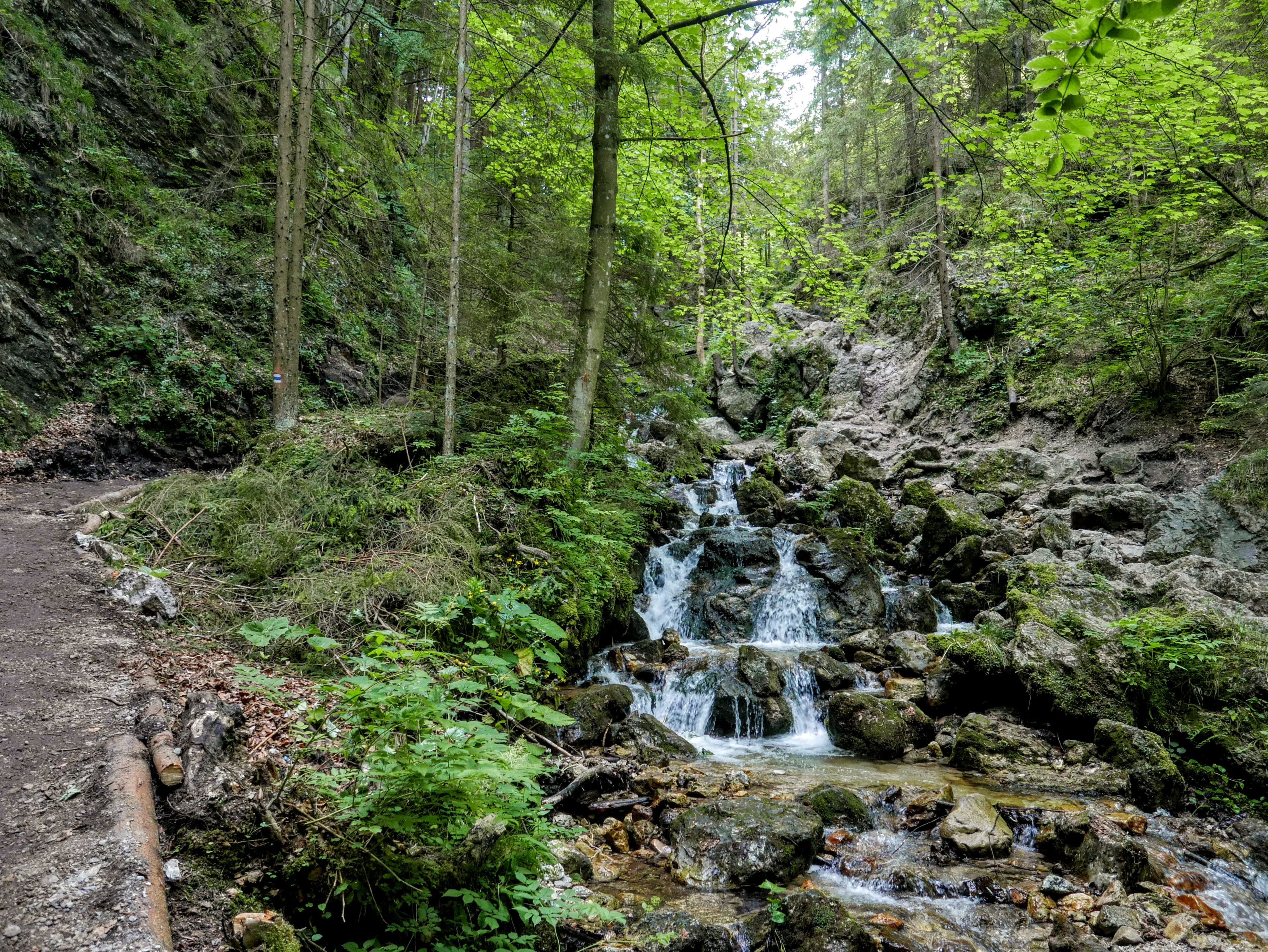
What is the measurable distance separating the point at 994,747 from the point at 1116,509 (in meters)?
5.99

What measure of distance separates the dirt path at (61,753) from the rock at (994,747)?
737 centimetres

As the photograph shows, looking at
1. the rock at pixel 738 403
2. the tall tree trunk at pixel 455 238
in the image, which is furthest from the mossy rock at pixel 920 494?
the tall tree trunk at pixel 455 238

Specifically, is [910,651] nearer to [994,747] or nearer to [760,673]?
[994,747]

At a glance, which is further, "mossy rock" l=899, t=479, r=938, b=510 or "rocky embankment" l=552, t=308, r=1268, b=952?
"mossy rock" l=899, t=479, r=938, b=510

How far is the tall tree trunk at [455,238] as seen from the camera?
7891 millimetres

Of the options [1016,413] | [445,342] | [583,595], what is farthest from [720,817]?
[1016,413]

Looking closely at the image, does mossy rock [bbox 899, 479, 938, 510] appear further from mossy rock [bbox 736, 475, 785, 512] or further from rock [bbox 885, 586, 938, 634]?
rock [bbox 885, 586, 938, 634]

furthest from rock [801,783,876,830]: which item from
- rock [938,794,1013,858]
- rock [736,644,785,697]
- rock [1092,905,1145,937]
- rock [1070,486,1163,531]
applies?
rock [1070,486,1163,531]

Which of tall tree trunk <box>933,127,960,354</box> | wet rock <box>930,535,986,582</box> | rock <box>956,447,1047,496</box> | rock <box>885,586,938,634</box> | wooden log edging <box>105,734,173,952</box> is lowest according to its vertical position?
rock <box>885,586,938,634</box>

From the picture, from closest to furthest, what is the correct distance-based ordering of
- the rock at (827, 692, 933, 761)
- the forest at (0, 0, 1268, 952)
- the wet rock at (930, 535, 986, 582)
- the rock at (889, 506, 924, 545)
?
the forest at (0, 0, 1268, 952) < the rock at (827, 692, 933, 761) < the wet rock at (930, 535, 986, 582) < the rock at (889, 506, 924, 545)

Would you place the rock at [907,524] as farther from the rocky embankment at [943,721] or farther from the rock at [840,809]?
the rock at [840,809]

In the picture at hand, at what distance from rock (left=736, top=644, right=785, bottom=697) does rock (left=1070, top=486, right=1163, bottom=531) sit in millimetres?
6514

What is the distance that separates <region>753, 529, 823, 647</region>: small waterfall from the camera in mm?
10602

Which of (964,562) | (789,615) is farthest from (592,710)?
(964,562)
